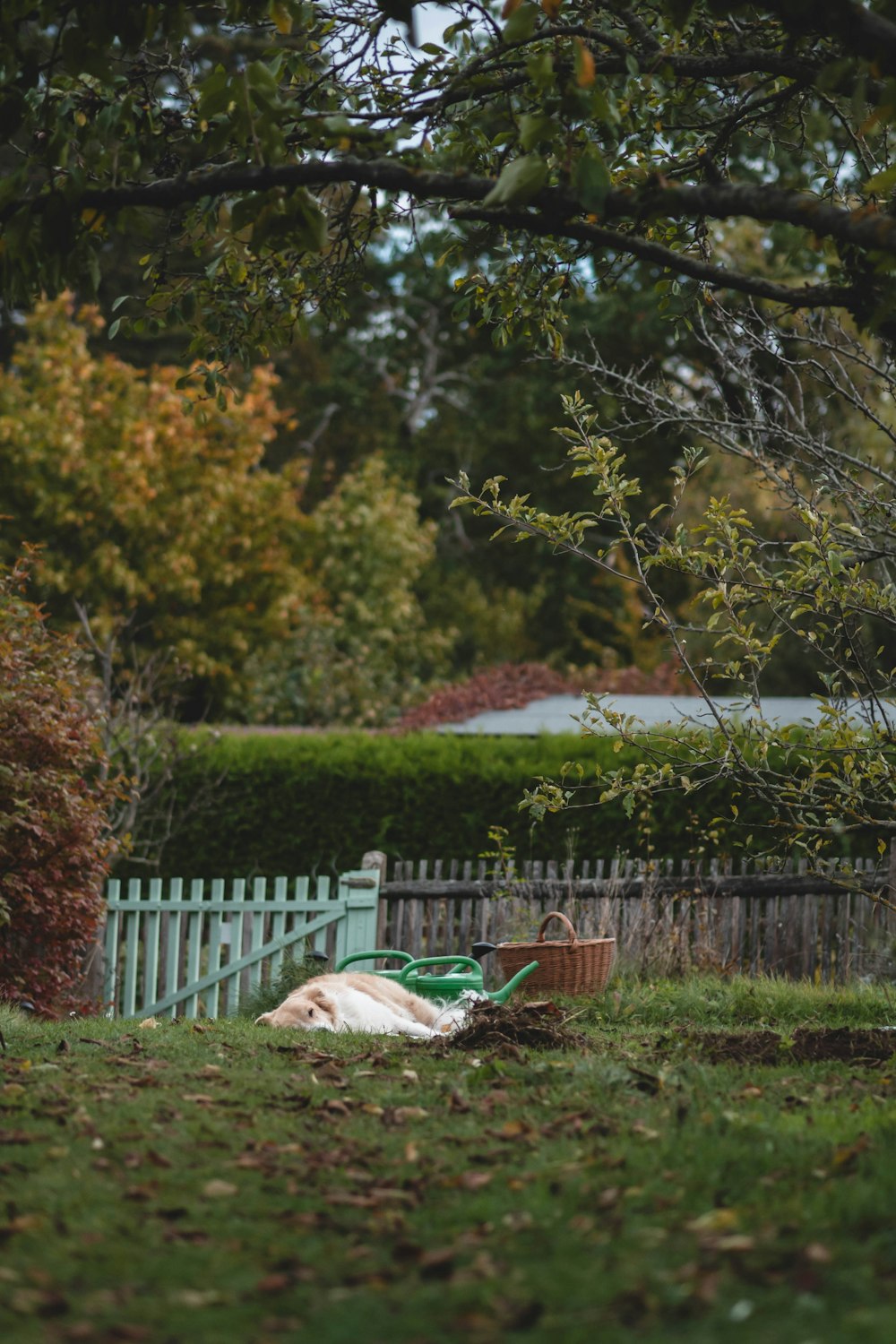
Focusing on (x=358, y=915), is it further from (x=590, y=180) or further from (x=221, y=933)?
(x=590, y=180)

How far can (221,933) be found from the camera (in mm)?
9000

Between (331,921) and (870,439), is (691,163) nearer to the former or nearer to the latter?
(331,921)

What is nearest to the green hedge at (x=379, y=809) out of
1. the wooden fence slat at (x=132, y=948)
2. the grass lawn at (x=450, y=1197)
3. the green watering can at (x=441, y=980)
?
the wooden fence slat at (x=132, y=948)

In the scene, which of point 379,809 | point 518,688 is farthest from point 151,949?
point 518,688

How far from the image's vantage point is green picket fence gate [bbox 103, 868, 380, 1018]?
876 centimetres

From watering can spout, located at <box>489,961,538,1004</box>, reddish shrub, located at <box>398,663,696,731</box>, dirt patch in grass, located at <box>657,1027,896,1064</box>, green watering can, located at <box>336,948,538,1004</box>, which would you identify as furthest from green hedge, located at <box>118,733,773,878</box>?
dirt patch in grass, located at <box>657,1027,896,1064</box>

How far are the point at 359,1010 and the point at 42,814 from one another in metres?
2.17

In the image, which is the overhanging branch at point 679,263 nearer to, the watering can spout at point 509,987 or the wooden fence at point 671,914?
the watering can spout at point 509,987

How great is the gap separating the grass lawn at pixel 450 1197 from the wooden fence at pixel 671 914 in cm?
385

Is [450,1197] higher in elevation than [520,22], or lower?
lower

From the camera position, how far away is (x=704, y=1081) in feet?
14.1

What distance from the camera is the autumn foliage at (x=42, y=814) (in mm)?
7203

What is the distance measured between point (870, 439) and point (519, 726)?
5.45 meters

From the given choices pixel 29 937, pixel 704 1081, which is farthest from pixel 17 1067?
pixel 29 937
